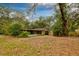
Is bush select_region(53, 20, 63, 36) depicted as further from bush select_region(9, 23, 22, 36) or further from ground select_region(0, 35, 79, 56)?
bush select_region(9, 23, 22, 36)

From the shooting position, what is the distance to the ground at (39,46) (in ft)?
5.87

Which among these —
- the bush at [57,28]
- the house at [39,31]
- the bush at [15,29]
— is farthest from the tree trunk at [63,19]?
the bush at [15,29]

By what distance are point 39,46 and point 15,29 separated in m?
0.30

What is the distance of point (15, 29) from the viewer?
1835 mm

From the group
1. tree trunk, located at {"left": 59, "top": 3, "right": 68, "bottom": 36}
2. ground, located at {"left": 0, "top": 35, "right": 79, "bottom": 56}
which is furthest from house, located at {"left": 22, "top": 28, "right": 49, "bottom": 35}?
tree trunk, located at {"left": 59, "top": 3, "right": 68, "bottom": 36}

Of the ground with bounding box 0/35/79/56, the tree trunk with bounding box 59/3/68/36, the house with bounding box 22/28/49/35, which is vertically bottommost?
the ground with bounding box 0/35/79/56

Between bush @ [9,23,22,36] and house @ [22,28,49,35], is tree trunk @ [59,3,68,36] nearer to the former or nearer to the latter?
house @ [22,28,49,35]

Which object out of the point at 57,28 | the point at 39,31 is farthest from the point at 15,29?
the point at 57,28

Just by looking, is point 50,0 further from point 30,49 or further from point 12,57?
point 12,57

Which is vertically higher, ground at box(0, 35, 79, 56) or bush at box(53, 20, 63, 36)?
bush at box(53, 20, 63, 36)

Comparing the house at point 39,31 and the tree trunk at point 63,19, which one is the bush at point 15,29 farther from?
the tree trunk at point 63,19

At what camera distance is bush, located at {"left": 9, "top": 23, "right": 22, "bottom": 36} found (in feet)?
5.99

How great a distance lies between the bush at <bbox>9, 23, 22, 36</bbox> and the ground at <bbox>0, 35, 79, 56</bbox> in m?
0.05

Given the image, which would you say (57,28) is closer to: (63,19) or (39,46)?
(63,19)
